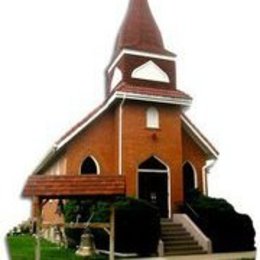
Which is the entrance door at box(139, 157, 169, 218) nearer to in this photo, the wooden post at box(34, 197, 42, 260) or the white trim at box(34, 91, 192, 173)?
the white trim at box(34, 91, 192, 173)

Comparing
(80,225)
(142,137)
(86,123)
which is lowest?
(80,225)

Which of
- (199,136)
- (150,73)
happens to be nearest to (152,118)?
(150,73)

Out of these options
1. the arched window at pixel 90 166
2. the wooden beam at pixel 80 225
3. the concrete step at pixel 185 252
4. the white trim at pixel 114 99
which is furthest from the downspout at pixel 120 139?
the wooden beam at pixel 80 225

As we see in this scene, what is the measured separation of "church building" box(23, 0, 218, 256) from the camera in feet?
75.0

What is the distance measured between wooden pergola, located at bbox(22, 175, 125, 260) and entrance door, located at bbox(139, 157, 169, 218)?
8501 millimetres

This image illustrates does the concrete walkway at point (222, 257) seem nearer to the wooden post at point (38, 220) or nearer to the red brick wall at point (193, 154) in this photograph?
the wooden post at point (38, 220)

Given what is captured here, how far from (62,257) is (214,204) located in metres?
7.42

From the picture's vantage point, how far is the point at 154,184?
76.6ft

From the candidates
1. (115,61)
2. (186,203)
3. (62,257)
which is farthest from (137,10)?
(62,257)

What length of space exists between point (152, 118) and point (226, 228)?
6.50 m

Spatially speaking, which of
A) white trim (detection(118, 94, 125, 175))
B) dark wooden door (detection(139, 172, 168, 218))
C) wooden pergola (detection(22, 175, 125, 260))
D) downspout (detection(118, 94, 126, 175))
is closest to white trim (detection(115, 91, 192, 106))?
downspout (detection(118, 94, 126, 175))

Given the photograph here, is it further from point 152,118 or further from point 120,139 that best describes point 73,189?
point 152,118

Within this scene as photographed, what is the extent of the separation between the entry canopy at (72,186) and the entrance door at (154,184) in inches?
335

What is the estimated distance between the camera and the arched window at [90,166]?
23234 mm
